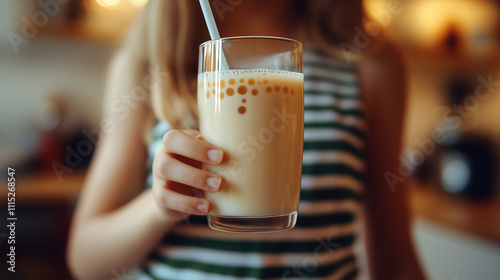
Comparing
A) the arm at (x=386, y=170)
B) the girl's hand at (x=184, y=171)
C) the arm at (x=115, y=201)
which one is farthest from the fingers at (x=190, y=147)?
the arm at (x=386, y=170)

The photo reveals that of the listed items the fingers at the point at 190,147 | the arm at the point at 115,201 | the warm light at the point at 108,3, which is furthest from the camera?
the warm light at the point at 108,3

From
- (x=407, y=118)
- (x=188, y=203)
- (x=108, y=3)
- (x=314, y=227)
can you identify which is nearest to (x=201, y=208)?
(x=188, y=203)

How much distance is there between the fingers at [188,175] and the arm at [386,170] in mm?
283

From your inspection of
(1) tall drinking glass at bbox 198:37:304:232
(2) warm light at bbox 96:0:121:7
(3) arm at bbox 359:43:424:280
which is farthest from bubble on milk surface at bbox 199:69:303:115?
(2) warm light at bbox 96:0:121:7

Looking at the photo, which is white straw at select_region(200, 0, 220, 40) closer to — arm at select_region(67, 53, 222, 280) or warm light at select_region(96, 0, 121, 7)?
arm at select_region(67, 53, 222, 280)

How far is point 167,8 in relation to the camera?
288 mm

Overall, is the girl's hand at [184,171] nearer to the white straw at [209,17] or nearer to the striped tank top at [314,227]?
Answer: the white straw at [209,17]

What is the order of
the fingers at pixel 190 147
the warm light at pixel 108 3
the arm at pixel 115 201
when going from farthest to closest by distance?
the warm light at pixel 108 3 → the arm at pixel 115 201 → the fingers at pixel 190 147

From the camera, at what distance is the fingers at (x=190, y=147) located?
0.22 m

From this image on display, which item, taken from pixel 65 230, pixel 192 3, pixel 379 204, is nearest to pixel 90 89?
pixel 65 230

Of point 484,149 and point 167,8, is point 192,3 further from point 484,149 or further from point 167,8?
point 484,149

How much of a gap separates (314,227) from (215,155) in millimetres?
240

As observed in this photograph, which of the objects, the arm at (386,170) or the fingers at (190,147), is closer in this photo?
→ the fingers at (190,147)

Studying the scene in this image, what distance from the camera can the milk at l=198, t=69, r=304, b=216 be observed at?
0.24 m
